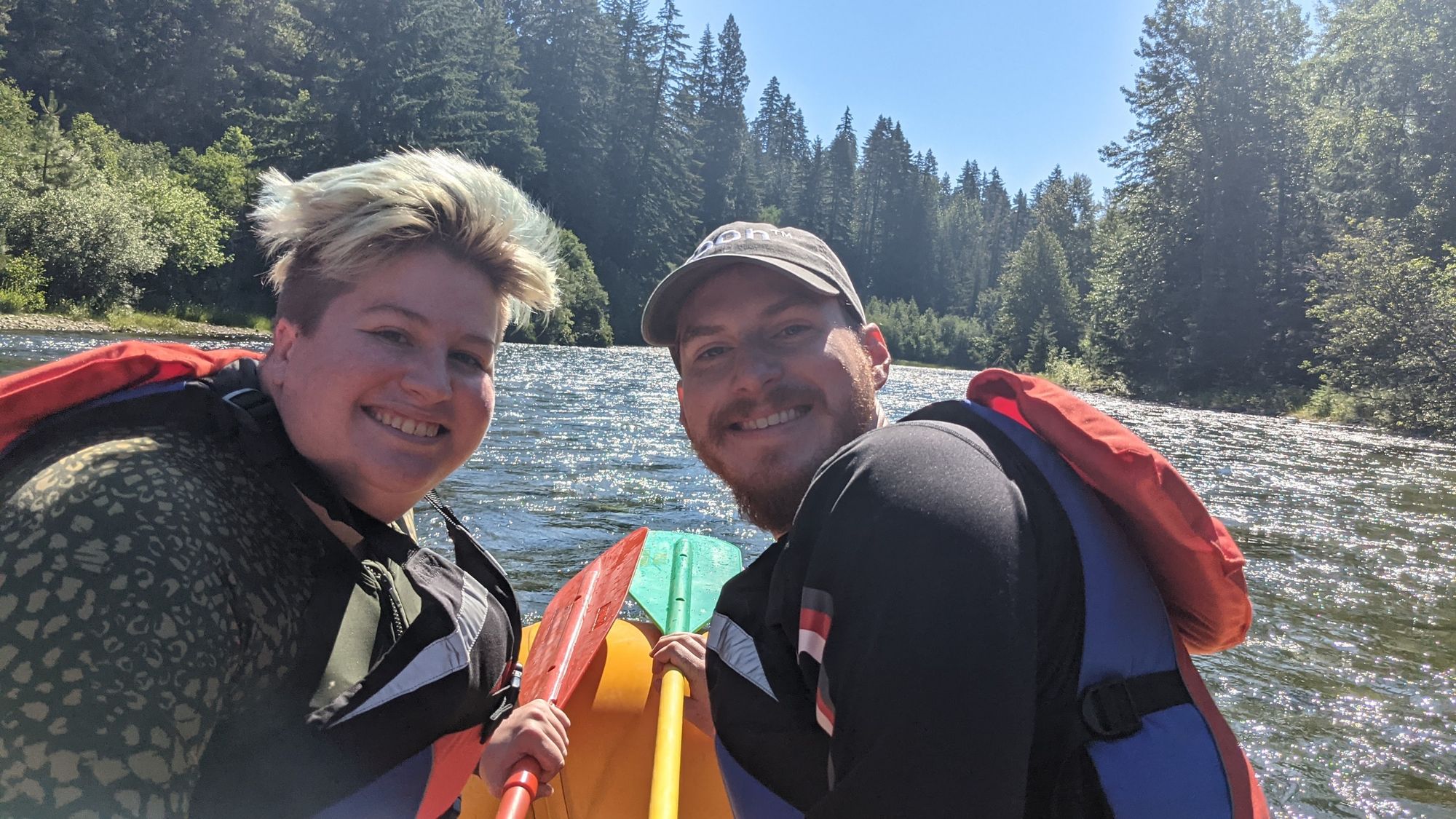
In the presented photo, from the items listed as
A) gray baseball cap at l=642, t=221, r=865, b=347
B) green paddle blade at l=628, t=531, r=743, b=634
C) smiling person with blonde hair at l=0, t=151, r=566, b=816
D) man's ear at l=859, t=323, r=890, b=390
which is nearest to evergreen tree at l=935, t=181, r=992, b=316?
green paddle blade at l=628, t=531, r=743, b=634

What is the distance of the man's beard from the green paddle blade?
1629 mm

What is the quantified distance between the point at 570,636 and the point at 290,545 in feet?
5.21

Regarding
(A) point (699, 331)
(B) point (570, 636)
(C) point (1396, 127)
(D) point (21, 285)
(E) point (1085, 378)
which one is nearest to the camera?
(A) point (699, 331)

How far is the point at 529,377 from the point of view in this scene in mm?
17500

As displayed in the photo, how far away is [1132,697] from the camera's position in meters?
1.22

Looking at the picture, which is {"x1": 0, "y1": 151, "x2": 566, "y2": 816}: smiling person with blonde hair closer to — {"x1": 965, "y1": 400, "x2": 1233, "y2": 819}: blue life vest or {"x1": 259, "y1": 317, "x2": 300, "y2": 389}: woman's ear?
{"x1": 259, "y1": 317, "x2": 300, "y2": 389}: woman's ear

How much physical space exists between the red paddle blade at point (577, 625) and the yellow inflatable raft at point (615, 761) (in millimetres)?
136

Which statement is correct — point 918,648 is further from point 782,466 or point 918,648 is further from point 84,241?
point 84,241

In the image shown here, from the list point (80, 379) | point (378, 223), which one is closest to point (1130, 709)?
point (378, 223)

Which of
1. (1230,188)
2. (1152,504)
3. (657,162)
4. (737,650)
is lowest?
(737,650)

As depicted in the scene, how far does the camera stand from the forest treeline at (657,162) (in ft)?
72.5

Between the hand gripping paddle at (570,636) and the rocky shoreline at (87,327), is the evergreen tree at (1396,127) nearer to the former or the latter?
the hand gripping paddle at (570,636)

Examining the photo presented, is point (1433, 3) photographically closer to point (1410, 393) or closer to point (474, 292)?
point (1410, 393)

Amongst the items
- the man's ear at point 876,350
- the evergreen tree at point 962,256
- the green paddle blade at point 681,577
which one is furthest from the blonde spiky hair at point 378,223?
the evergreen tree at point 962,256
